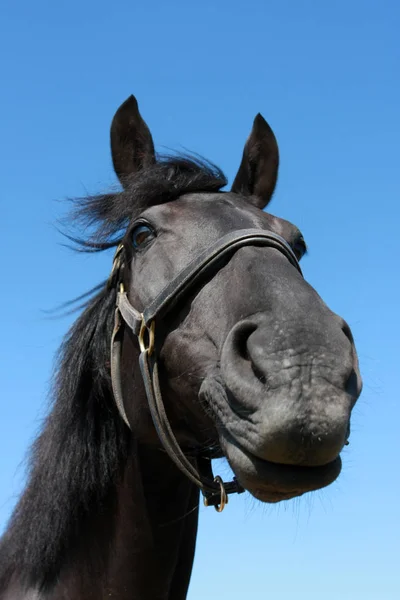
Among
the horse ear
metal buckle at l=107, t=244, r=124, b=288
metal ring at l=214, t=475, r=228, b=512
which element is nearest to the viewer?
metal ring at l=214, t=475, r=228, b=512

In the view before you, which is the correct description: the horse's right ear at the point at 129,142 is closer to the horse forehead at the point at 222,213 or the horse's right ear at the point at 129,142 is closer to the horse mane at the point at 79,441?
the horse mane at the point at 79,441

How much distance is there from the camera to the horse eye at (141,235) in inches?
160

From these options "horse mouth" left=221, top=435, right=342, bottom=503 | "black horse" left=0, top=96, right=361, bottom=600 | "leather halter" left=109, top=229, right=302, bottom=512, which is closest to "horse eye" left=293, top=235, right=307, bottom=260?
"black horse" left=0, top=96, right=361, bottom=600

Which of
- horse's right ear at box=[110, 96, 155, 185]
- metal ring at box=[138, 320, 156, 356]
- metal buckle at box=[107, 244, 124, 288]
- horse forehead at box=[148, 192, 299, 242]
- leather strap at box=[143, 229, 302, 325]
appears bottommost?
metal ring at box=[138, 320, 156, 356]

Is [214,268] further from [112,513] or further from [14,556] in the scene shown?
[14,556]

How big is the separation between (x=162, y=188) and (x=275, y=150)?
1087 millimetres

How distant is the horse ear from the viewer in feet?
16.0

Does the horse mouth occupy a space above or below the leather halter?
below

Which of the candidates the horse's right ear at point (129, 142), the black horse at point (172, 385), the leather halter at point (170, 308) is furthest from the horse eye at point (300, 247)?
the horse's right ear at point (129, 142)

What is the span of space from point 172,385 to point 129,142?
1.80 metres

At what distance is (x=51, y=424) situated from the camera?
173 inches

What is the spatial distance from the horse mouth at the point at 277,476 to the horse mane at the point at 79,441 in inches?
52.4

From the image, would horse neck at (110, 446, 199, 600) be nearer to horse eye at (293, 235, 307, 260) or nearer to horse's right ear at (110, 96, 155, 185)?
horse eye at (293, 235, 307, 260)

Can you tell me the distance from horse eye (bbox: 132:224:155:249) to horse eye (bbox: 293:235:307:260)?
2.57 feet
